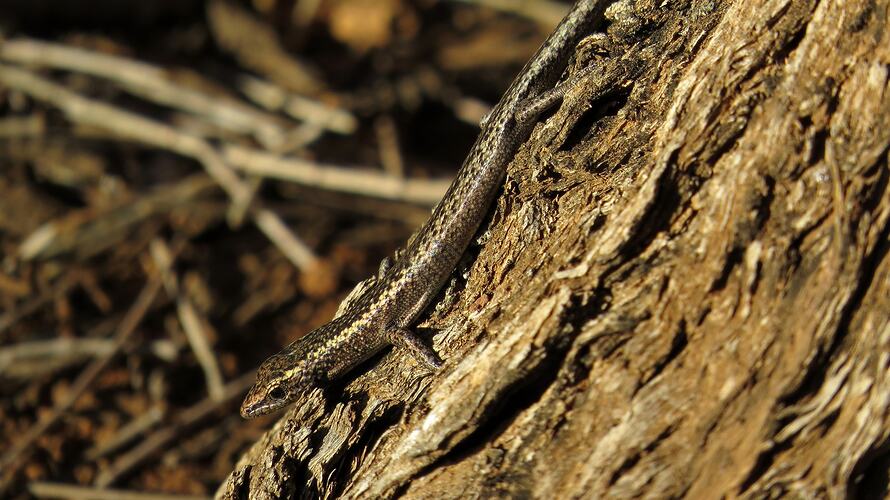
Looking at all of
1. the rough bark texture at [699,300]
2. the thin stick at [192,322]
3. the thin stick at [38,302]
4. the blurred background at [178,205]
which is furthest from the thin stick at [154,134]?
A: the rough bark texture at [699,300]

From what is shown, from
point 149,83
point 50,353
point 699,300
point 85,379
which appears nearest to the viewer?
point 699,300

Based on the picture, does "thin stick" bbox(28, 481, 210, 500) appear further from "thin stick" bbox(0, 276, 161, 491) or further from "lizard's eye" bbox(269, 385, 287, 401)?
"lizard's eye" bbox(269, 385, 287, 401)

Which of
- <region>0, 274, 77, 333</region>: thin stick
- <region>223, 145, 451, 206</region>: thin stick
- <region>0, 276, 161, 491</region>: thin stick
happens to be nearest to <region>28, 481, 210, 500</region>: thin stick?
<region>0, 276, 161, 491</region>: thin stick

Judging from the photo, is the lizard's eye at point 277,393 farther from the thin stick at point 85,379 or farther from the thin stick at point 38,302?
the thin stick at point 38,302

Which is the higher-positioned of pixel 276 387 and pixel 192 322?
pixel 192 322

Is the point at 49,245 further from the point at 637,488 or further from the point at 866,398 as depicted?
the point at 866,398

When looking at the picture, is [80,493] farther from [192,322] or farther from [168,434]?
[192,322]

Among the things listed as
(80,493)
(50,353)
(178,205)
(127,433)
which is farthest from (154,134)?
(80,493)

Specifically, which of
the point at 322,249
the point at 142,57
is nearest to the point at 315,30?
the point at 142,57
